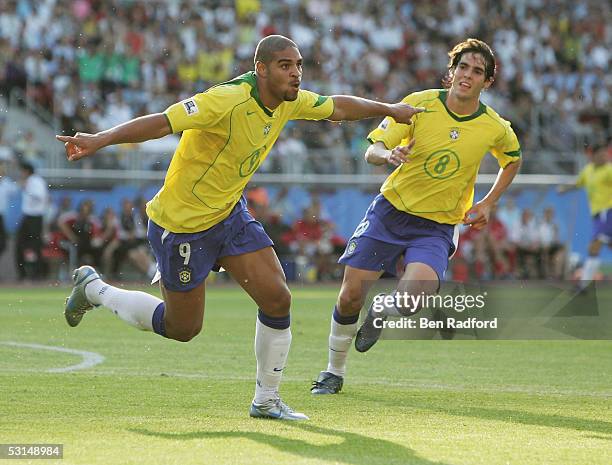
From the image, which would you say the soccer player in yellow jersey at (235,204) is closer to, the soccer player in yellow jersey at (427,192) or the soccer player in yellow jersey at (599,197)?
the soccer player in yellow jersey at (427,192)

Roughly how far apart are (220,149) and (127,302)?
1.58 m

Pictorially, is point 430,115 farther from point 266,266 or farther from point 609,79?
point 609,79

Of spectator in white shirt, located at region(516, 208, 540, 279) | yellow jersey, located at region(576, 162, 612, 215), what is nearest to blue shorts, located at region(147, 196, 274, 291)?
yellow jersey, located at region(576, 162, 612, 215)

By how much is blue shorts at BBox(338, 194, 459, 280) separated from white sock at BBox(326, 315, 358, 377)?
506 mm

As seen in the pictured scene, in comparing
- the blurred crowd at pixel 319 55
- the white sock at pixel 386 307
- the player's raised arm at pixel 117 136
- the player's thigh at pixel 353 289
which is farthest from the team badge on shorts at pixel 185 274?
the blurred crowd at pixel 319 55

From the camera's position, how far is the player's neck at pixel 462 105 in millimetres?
9633

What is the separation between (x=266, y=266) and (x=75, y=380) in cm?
237

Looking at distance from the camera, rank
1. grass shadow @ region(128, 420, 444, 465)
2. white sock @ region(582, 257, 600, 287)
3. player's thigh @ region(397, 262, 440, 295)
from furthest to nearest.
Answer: white sock @ region(582, 257, 600, 287), player's thigh @ region(397, 262, 440, 295), grass shadow @ region(128, 420, 444, 465)

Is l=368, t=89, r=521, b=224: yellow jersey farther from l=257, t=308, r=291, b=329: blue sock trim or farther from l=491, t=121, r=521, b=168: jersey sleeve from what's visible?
l=257, t=308, r=291, b=329: blue sock trim

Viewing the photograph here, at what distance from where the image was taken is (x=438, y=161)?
375 inches

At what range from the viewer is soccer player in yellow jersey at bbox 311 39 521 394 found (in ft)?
30.8

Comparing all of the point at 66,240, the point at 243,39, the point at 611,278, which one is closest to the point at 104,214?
the point at 66,240

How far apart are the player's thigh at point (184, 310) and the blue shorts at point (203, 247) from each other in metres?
0.06

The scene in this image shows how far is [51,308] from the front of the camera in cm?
1641
